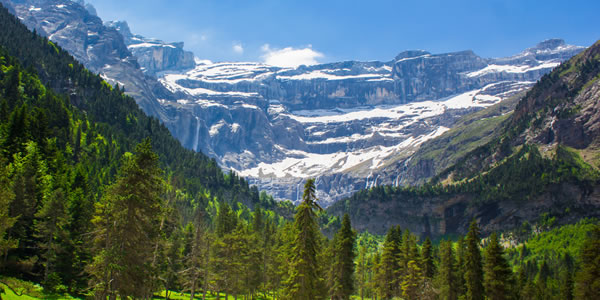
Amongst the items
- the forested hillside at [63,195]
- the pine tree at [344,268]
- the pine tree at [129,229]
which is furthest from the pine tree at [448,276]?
the pine tree at [129,229]

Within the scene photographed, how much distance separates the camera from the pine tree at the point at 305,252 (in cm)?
3881

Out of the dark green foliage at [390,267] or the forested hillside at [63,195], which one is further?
the dark green foliage at [390,267]

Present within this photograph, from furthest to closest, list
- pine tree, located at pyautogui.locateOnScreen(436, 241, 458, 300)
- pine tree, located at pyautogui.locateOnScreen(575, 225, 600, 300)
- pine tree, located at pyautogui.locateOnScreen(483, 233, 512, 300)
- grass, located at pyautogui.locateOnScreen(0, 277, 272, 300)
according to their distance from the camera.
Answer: pine tree, located at pyautogui.locateOnScreen(436, 241, 458, 300)
pine tree, located at pyautogui.locateOnScreen(483, 233, 512, 300)
pine tree, located at pyautogui.locateOnScreen(575, 225, 600, 300)
grass, located at pyautogui.locateOnScreen(0, 277, 272, 300)

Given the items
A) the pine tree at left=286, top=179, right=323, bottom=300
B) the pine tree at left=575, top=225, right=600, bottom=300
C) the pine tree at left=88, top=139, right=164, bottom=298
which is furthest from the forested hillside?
the pine tree at left=575, top=225, right=600, bottom=300

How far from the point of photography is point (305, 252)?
3900cm

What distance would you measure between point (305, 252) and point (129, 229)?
15.1 m

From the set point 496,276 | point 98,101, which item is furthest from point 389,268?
point 98,101

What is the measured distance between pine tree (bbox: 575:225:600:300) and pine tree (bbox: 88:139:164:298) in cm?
4762

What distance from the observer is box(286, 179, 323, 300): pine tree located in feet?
127

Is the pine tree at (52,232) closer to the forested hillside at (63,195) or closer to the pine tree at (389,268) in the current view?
the forested hillside at (63,195)

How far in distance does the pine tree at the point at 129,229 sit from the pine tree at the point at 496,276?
40215 millimetres

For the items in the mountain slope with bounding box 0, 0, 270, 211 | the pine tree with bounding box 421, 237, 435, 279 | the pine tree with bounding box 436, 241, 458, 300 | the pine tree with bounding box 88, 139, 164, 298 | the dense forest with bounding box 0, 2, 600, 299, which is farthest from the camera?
the mountain slope with bounding box 0, 0, 270, 211

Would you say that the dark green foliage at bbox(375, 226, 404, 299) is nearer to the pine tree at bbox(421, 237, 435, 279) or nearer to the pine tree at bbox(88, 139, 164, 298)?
the pine tree at bbox(421, 237, 435, 279)

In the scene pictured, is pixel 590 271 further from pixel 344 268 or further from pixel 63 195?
pixel 63 195
